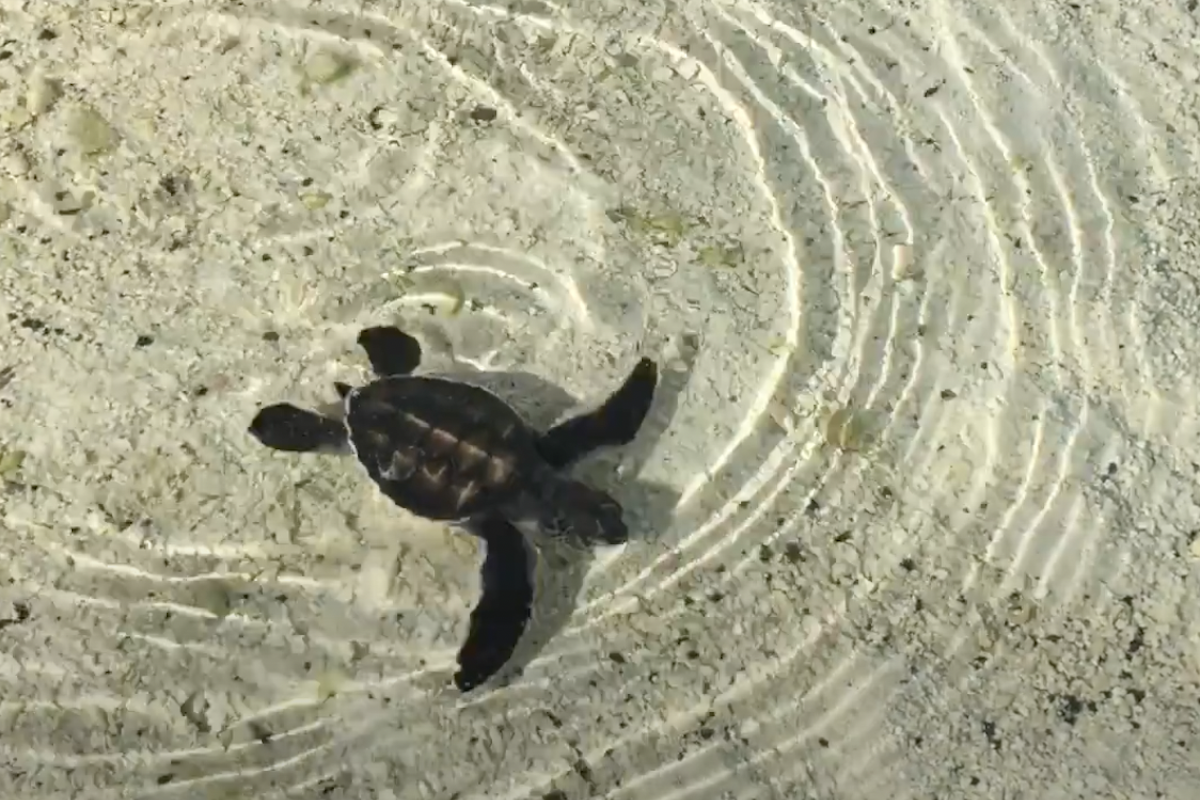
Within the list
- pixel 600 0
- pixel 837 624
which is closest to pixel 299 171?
pixel 600 0

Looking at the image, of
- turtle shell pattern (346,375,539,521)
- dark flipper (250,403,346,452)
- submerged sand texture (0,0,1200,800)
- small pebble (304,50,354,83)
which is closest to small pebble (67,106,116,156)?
submerged sand texture (0,0,1200,800)

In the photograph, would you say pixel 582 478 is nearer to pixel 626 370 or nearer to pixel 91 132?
pixel 626 370

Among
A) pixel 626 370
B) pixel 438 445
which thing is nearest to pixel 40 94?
pixel 438 445

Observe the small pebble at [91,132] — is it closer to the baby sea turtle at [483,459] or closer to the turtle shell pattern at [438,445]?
the baby sea turtle at [483,459]

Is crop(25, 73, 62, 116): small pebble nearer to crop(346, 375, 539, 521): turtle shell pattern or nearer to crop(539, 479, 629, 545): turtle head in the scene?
crop(346, 375, 539, 521): turtle shell pattern

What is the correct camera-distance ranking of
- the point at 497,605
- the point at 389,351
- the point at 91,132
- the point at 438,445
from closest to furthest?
the point at 438,445 → the point at 497,605 → the point at 389,351 → the point at 91,132

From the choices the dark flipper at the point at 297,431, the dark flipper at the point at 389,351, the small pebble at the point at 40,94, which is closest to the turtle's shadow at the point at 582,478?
the dark flipper at the point at 389,351
